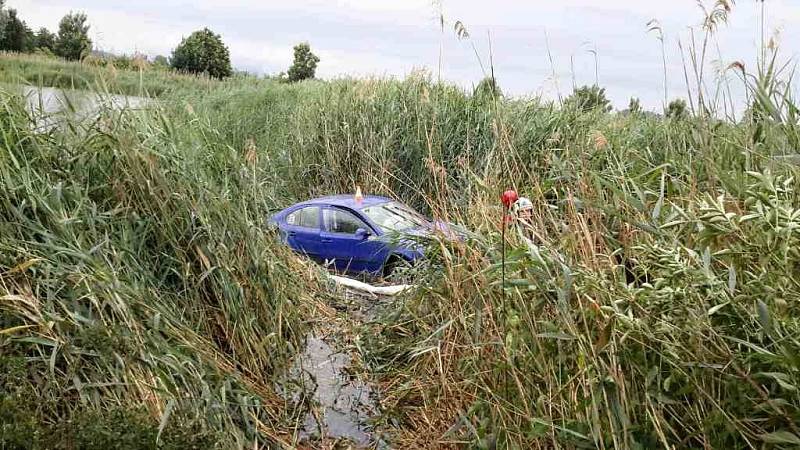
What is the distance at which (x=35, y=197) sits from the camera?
4.28 metres

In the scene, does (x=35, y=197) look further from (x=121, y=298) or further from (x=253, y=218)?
(x=253, y=218)

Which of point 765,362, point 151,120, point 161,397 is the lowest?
point 161,397

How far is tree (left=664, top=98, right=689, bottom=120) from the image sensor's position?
4.23 meters

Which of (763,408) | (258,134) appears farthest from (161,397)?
(258,134)

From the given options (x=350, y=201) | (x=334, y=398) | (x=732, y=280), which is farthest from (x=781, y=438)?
(x=350, y=201)

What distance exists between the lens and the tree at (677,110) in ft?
13.9

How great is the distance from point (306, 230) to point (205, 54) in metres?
35.4

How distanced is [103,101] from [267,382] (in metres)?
2.37

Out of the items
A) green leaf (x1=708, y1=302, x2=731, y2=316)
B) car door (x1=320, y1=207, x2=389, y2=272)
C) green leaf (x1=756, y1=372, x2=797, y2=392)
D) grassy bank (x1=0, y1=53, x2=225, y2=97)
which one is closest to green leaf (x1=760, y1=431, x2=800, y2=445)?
green leaf (x1=756, y1=372, x2=797, y2=392)

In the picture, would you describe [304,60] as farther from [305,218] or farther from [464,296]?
[464,296]

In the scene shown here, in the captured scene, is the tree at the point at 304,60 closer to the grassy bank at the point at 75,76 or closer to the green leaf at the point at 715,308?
the grassy bank at the point at 75,76

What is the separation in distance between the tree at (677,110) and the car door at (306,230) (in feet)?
20.2

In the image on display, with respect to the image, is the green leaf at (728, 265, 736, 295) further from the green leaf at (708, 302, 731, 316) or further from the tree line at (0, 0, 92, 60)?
the tree line at (0, 0, 92, 60)

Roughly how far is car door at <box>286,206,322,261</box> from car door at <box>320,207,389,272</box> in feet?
0.38
